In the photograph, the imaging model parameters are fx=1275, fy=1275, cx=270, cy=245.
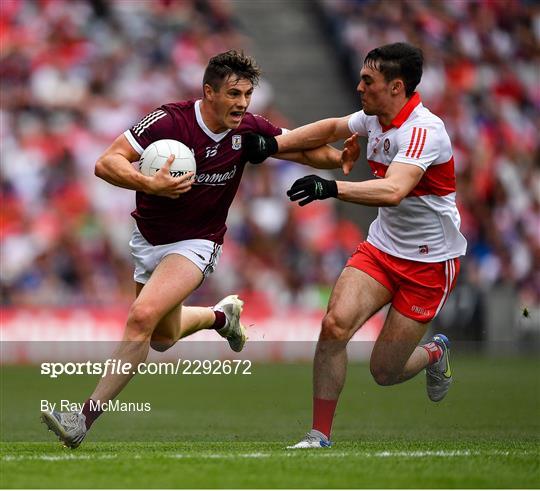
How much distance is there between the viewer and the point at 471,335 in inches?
761

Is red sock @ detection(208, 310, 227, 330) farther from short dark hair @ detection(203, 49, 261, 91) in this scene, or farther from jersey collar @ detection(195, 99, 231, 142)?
short dark hair @ detection(203, 49, 261, 91)

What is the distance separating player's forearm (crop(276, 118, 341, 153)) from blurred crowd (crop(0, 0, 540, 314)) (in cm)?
850

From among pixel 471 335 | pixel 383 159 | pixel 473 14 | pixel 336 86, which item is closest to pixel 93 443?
pixel 383 159

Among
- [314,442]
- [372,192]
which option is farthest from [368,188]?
[314,442]

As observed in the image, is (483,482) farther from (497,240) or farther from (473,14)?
(473,14)

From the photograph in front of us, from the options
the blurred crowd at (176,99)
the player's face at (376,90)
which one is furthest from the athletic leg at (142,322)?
the blurred crowd at (176,99)

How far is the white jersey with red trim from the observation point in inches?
336

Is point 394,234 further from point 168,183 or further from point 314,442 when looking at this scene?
point 168,183

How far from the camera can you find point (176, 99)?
19.7 meters

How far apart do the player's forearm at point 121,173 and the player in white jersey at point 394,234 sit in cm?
108

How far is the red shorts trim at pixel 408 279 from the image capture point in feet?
29.2

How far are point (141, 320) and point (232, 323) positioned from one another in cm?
207

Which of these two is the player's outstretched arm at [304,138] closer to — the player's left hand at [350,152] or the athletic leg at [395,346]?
the player's left hand at [350,152]

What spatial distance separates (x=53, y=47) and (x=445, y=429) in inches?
439
